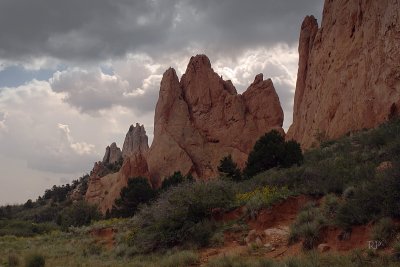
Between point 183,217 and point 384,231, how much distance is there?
8.72m

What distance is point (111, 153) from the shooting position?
11650 centimetres

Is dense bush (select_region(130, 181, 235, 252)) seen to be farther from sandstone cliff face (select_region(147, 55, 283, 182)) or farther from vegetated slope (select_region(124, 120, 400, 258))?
sandstone cliff face (select_region(147, 55, 283, 182))

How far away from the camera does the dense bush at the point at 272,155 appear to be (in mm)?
30344

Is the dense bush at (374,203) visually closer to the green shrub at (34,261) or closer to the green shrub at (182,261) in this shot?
the green shrub at (182,261)

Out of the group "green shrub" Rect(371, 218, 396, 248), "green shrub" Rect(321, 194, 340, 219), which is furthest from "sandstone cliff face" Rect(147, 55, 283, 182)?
"green shrub" Rect(371, 218, 396, 248)

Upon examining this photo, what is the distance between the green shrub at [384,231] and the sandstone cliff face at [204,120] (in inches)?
1750

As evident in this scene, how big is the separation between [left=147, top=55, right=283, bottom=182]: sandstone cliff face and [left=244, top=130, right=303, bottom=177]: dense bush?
21842 millimetres

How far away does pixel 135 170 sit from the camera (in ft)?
184

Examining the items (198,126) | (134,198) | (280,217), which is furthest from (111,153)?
(280,217)

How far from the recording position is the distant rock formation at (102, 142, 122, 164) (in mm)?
114438

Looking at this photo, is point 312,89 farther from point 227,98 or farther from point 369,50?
point 227,98

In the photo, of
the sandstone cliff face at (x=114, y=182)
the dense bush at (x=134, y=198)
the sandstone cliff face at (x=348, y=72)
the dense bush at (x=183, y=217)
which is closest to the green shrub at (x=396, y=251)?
the dense bush at (x=183, y=217)

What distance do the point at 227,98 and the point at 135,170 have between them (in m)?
15.5

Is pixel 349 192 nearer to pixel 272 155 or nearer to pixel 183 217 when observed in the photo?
pixel 183 217
